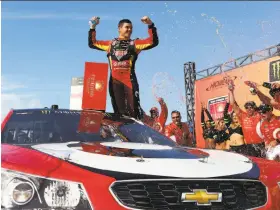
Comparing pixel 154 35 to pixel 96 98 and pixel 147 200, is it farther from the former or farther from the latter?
pixel 147 200

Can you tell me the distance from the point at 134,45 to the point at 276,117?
230 centimetres

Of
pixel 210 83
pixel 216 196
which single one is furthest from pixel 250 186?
pixel 210 83

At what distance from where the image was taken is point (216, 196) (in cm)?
257

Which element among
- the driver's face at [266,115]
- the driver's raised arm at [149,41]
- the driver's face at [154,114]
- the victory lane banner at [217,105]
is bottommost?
the driver's face at [266,115]

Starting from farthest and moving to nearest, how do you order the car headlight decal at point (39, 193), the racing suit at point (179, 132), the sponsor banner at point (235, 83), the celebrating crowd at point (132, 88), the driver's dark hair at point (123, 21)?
the sponsor banner at point (235, 83), the racing suit at point (179, 132), the driver's dark hair at point (123, 21), the celebrating crowd at point (132, 88), the car headlight decal at point (39, 193)

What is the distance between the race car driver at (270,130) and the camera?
586cm

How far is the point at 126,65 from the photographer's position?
615 centimetres

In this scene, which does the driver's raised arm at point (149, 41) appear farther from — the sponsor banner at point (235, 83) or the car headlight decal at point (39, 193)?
the sponsor banner at point (235, 83)

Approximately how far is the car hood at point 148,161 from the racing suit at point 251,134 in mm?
3279

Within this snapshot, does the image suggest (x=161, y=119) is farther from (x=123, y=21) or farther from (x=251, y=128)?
(x=123, y=21)

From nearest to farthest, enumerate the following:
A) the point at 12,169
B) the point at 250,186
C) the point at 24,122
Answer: the point at 12,169
the point at 250,186
the point at 24,122

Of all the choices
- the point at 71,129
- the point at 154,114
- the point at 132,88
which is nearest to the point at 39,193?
the point at 71,129

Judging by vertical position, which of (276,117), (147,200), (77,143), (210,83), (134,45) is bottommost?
(147,200)

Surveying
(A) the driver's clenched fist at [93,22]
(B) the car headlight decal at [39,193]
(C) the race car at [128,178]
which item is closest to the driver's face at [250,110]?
(A) the driver's clenched fist at [93,22]
